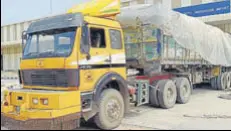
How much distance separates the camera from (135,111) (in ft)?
32.8

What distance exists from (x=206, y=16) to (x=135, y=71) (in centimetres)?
1468

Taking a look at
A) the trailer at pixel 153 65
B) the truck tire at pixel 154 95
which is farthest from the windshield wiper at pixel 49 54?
the truck tire at pixel 154 95

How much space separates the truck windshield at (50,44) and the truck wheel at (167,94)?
428 cm

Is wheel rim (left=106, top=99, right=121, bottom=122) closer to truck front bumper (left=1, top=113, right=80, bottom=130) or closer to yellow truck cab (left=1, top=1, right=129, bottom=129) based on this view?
yellow truck cab (left=1, top=1, right=129, bottom=129)

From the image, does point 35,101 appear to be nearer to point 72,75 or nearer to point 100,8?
point 72,75

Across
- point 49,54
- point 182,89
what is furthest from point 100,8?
point 182,89

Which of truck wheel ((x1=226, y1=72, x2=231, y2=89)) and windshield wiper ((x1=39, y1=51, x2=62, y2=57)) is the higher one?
windshield wiper ((x1=39, y1=51, x2=62, y2=57))

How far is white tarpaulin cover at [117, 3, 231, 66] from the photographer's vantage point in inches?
394

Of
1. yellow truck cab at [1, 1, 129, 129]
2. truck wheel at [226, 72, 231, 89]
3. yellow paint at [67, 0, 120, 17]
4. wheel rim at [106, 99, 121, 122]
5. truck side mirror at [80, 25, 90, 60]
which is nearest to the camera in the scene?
yellow truck cab at [1, 1, 129, 129]

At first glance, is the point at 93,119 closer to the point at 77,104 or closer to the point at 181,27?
the point at 77,104

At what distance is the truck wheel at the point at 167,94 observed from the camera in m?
10.1

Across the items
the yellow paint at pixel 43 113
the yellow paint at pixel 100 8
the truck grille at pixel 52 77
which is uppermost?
the yellow paint at pixel 100 8

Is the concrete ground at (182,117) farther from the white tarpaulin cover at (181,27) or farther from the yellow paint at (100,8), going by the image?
the yellow paint at (100,8)

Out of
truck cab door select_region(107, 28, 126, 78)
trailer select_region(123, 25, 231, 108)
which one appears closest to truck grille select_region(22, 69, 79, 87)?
truck cab door select_region(107, 28, 126, 78)
